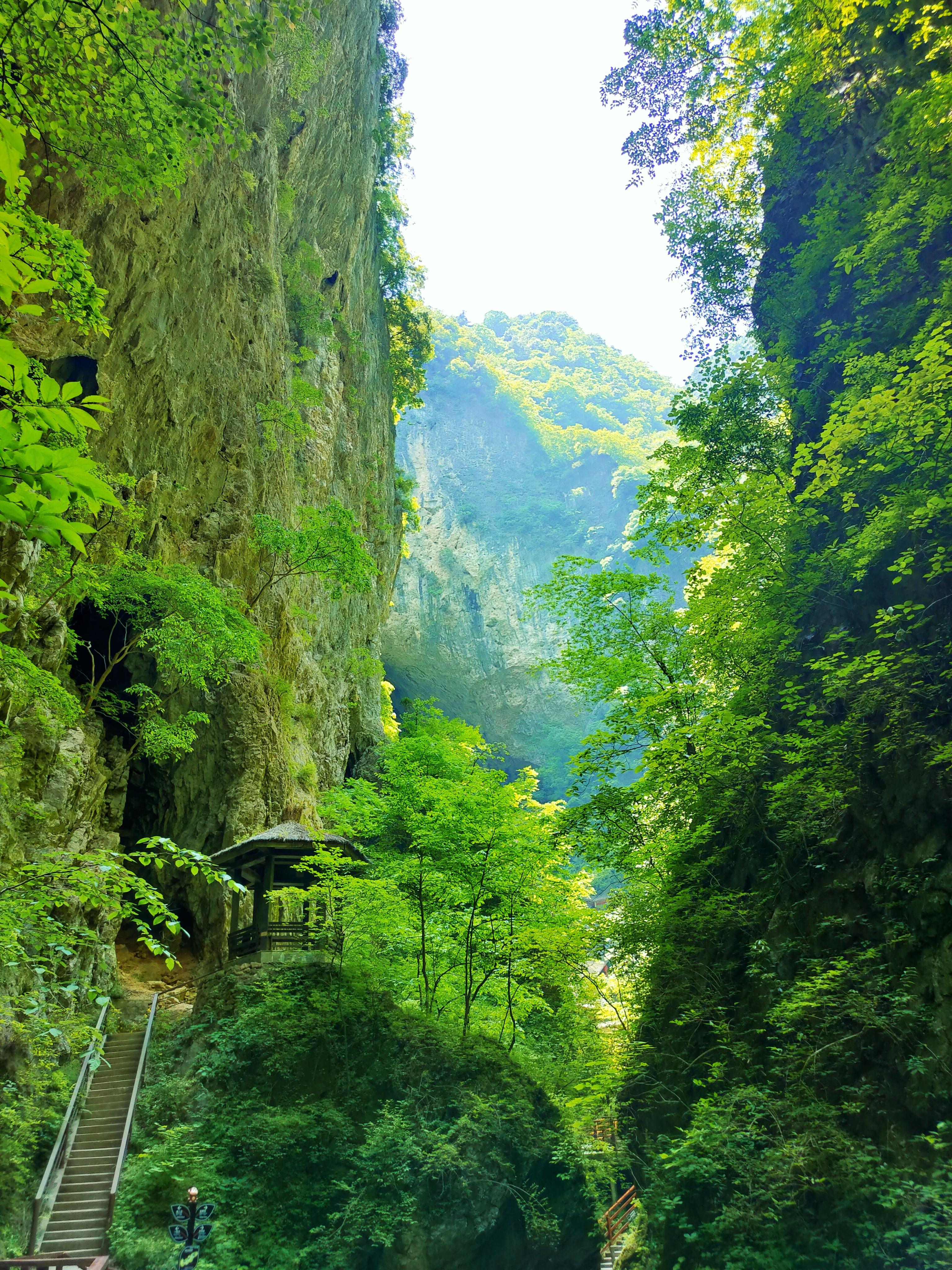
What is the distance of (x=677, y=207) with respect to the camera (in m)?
14.9

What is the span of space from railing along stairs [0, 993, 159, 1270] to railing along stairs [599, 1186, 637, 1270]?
8068mm

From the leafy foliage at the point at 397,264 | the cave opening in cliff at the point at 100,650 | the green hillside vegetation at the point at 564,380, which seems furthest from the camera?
the green hillside vegetation at the point at 564,380

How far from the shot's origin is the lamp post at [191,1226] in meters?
6.76

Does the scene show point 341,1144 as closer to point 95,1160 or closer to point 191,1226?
point 191,1226

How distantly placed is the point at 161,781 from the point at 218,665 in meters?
4.08

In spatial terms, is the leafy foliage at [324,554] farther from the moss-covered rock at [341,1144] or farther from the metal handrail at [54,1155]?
the metal handrail at [54,1155]

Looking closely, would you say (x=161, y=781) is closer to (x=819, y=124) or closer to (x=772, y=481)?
(x=772, y=481)

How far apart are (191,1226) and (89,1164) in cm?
282

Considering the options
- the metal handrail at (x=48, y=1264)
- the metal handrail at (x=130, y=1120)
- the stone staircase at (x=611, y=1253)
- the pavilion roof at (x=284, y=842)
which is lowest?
the metal handrail at (x=48, y=1264)

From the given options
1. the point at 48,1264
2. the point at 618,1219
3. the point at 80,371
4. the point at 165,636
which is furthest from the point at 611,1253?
the point at 80,371

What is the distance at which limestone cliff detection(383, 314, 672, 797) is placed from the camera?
38.8 m

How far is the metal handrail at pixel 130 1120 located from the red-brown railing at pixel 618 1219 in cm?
772

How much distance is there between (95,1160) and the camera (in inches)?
344

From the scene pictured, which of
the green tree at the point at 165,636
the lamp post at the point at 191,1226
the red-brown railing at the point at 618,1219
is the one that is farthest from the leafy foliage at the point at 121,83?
the red-brown railing at the point at 618,1219
